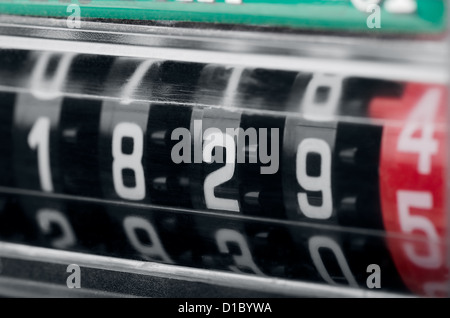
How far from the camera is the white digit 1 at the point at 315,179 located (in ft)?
3.49

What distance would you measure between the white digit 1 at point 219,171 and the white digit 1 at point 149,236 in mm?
104

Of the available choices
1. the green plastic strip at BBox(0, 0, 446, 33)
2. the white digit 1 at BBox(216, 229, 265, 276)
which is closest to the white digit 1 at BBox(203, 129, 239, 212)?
the white digit 1 at BBox(216, 229, 265, 276)

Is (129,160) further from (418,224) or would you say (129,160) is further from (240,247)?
(418,224)

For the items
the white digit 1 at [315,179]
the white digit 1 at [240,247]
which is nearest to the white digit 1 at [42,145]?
the white digit 1 at [240,247]

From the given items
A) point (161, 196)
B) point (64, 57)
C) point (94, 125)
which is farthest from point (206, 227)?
point (64, 57)

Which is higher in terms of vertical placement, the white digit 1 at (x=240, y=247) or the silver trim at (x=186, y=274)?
the white digit 1 at (x=240, y=247)

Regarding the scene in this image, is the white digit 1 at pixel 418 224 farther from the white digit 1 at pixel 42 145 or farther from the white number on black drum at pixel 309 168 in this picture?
the white digit 1 at pixel 42 145

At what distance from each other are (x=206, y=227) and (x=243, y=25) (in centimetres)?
28

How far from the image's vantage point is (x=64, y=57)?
4.04 feet

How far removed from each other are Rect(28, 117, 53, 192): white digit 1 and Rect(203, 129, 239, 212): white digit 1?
10.1 inches

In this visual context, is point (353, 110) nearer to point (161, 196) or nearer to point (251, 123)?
point (251, 123)

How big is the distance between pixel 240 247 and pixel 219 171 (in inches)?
4.4

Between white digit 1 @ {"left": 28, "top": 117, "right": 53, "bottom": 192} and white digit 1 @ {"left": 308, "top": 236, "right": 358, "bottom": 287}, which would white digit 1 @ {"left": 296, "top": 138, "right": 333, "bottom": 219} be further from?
white digit 1 @ {"left": 28, "top": 117, "right": 53, "bottom": 192}

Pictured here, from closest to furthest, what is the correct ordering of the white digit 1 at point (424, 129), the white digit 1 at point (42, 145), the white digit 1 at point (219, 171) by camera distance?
the white digit 1 at point (424, 129) < the white digit 1 at point (219, 171) < the white digit 1 at point (42, 145)
